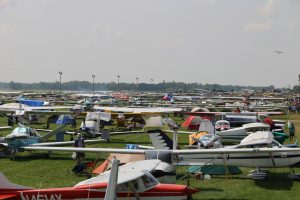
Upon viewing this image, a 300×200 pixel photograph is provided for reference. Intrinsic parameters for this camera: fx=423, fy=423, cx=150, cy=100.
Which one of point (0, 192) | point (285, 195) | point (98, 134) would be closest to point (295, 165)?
point (285, 195)

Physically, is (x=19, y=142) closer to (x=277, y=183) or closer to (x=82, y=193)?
(x=82, y=193)

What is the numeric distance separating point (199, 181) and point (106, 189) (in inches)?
265

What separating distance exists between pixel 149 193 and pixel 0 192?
3.35 metres

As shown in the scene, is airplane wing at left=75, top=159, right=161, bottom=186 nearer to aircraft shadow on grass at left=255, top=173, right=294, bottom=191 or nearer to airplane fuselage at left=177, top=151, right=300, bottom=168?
airplane fuselage at left=177, top=151, right=300, bottom=168

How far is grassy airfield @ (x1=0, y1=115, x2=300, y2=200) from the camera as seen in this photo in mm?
13219

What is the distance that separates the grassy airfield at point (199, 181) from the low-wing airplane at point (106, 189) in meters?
3.04

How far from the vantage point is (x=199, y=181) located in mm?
15031

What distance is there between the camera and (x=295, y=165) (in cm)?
1548

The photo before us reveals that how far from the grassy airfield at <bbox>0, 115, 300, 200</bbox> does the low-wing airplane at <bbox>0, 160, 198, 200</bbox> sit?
304 cm

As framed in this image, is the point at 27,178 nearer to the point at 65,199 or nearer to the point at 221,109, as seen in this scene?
the point at 65,199

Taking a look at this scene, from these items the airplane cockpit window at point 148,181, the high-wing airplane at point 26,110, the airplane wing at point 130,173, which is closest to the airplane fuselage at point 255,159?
the airplane wing at point 130,173

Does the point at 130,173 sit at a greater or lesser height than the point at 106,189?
greater

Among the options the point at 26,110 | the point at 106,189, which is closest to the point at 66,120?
the point at 26,110

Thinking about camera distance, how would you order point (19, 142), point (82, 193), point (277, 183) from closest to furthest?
point (82, 193) < point (277, 183) < point (19, 142)
